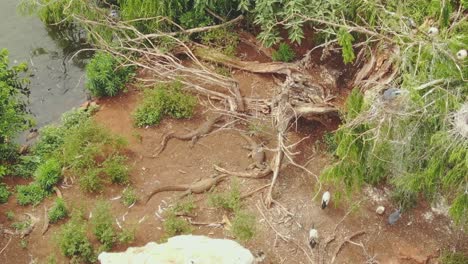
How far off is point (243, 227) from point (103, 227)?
1.55 m

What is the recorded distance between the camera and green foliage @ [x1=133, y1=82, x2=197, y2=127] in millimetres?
7707

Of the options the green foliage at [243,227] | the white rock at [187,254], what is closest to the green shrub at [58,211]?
the white rock at [187,254]

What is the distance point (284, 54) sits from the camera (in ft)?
26.1

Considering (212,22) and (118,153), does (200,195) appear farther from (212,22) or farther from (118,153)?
(212,22)

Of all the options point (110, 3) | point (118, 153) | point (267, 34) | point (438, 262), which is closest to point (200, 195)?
point (118, 153)

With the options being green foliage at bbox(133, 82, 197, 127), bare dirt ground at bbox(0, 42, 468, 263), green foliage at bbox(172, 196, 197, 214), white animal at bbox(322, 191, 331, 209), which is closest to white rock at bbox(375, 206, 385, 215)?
bare dirt ground at bbox(0, 42, 468, 263)

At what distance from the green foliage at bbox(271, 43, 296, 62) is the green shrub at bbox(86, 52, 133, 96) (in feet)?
6.91

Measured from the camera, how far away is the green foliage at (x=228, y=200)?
22.0 feet

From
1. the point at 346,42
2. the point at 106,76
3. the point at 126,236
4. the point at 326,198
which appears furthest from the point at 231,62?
the point at 126,236

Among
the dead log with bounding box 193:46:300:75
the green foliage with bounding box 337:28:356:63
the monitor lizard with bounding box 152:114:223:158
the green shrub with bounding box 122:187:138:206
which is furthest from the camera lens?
the dead log with bounding box 193:46:300:75

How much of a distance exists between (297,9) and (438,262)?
11.0 feet

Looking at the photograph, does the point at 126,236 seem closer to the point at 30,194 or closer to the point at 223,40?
the point at 30,194

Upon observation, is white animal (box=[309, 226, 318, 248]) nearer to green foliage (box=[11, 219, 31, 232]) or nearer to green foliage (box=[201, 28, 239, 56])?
green foliage (box=[201, 28, 239, 56])

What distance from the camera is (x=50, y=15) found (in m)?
9.08
